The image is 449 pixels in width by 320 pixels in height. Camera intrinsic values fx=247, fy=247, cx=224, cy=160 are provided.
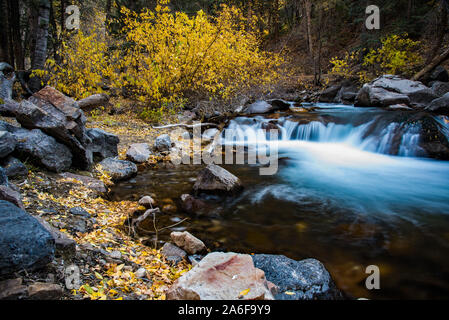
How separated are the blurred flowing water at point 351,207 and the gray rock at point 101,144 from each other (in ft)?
3.41

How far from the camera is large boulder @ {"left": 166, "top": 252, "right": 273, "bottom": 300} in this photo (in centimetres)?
182

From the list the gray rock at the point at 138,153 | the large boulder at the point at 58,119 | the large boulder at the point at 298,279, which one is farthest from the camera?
the gray rock at the point at 138,153

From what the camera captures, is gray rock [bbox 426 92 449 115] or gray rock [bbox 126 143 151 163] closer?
gray rock [bbox 126 143 151 163]

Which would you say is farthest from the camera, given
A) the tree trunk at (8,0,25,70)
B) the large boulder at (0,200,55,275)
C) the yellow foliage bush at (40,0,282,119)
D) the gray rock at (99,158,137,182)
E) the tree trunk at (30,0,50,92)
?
the tree trunk at (8,0,25,70)

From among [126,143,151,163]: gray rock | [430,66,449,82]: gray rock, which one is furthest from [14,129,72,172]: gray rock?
[430,66,449,82]: gray rock

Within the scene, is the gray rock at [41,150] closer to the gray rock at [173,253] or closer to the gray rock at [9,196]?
the gray rock at [9,196]

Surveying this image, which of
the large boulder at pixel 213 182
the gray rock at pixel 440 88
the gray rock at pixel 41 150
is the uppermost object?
the gray rock at pixel 440 88

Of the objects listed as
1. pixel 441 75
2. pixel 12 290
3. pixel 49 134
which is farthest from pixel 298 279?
pixel 441 75

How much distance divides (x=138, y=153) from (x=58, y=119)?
2.24m

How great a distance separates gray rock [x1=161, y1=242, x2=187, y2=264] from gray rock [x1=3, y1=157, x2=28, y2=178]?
7.90ft

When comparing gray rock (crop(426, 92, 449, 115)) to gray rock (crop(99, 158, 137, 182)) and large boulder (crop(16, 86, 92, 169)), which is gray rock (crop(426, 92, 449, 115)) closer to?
gray rock (crop(99, 158, 137, 182))

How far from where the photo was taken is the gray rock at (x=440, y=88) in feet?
31.3

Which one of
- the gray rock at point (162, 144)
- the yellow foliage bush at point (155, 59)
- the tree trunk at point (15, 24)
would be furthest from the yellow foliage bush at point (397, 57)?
the tree trunk at point (15, 24)
